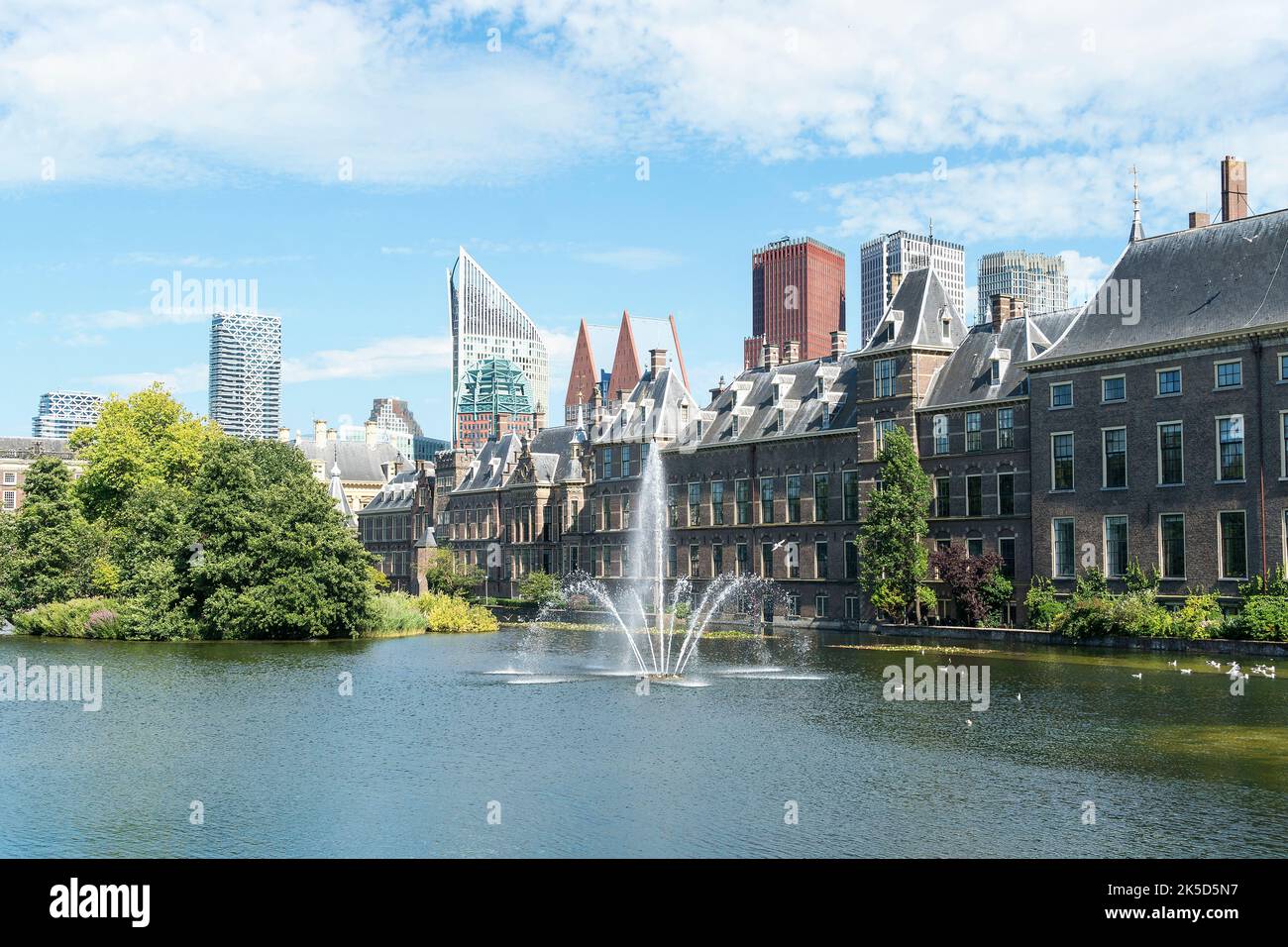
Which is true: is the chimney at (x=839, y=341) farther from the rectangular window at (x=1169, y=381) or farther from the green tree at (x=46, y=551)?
the green tree at (x=46, y=551)

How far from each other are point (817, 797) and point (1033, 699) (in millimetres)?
14618

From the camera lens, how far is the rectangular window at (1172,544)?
55156 millimetres

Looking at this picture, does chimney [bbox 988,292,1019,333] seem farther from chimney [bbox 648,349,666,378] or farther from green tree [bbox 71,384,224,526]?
green tree [bbox 71,384,224,526]

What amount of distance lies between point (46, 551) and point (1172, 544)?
191 ft

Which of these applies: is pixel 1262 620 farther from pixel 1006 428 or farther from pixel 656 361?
pixel 656 361

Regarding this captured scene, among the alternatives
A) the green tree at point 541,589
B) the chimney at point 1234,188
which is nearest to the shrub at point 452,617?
the green tree at point 541,589

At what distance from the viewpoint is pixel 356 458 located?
156625 mm

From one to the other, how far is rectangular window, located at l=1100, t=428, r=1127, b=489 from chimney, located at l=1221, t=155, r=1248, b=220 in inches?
451

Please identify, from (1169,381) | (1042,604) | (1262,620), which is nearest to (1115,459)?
(1169,381)

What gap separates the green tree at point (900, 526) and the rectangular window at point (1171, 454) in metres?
Answer: 12.9
